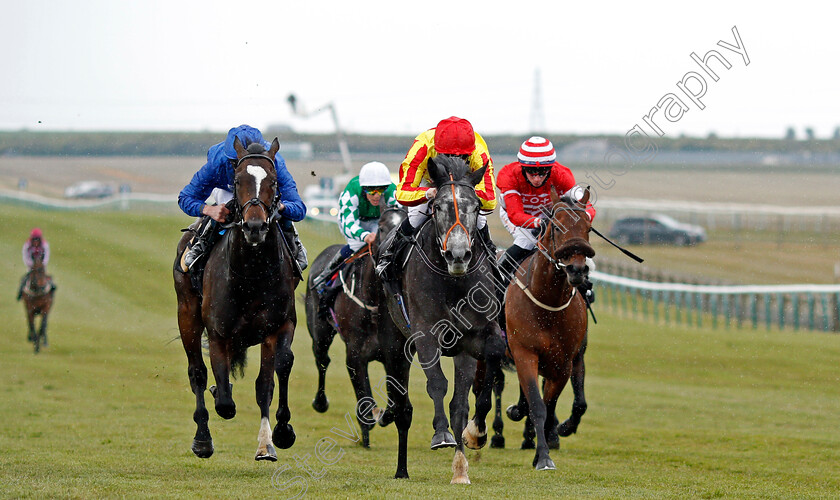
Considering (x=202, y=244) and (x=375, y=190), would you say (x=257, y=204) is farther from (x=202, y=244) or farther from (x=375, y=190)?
(x=375, y=190)

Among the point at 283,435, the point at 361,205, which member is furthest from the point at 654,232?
the point at 283,435

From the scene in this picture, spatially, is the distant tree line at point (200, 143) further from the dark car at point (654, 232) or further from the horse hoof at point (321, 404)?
the horse hoof at point (321, 404)

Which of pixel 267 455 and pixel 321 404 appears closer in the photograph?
pixel 267 455

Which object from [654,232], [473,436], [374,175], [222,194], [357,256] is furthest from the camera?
[654,232]

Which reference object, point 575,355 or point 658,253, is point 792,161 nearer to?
point 658,253

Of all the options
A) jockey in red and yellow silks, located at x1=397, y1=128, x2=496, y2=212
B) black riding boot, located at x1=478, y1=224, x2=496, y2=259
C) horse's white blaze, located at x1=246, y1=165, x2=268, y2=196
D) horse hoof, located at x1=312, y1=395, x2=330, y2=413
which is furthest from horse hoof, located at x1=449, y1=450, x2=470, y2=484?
horse hoof, located at x1=312, y1=395, x2=330, y2=413

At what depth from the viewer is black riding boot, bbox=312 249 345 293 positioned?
33.2ft

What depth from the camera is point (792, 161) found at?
127ft

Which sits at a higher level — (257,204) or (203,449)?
(257,204)

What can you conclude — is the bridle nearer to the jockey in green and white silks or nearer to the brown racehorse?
the brown racehorse

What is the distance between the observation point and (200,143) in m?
37.1

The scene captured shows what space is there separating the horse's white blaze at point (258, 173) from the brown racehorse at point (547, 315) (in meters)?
1.99

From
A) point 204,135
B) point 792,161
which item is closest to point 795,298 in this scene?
point 792,161

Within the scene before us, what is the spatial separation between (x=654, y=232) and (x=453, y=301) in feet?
79.5
